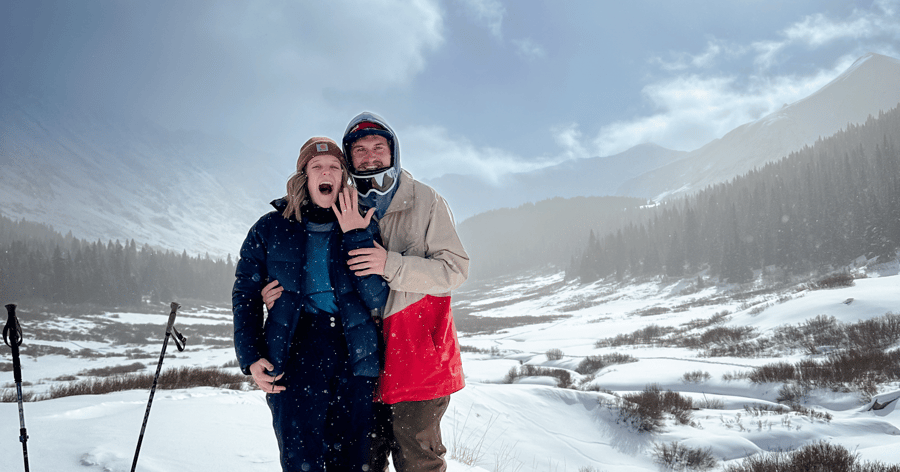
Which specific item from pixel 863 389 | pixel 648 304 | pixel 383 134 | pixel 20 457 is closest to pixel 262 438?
pixel 20 457

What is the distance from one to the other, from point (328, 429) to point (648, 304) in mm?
61537

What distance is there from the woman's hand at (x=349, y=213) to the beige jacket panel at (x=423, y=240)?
Result: 0.21m

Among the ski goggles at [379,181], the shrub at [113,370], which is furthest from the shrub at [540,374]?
the shrub at [113,370]

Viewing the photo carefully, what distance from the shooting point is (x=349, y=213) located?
236 cm

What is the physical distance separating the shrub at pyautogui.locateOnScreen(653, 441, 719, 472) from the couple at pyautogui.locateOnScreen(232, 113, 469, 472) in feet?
24.2

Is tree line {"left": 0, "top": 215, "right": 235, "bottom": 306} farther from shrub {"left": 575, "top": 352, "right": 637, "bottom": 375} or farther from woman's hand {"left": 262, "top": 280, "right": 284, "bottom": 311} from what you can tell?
woman's hand {"left": 262, "top": 280, "right": 284, "bottom": 311}

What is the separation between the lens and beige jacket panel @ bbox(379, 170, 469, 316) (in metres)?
2.32

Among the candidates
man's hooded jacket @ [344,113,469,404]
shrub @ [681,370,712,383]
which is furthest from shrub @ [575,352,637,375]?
man's hooded jacket @ [344,113,469,404]

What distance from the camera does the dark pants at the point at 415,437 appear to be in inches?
93.2

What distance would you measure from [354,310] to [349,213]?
0.54m

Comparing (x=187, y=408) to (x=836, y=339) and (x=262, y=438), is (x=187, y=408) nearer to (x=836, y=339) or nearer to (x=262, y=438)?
(x=262, y=438)

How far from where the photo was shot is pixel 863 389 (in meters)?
10.7

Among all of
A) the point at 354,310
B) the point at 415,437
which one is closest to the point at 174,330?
the point at 354,310

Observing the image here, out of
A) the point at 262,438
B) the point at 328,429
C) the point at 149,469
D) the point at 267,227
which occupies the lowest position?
the point at 262,438
